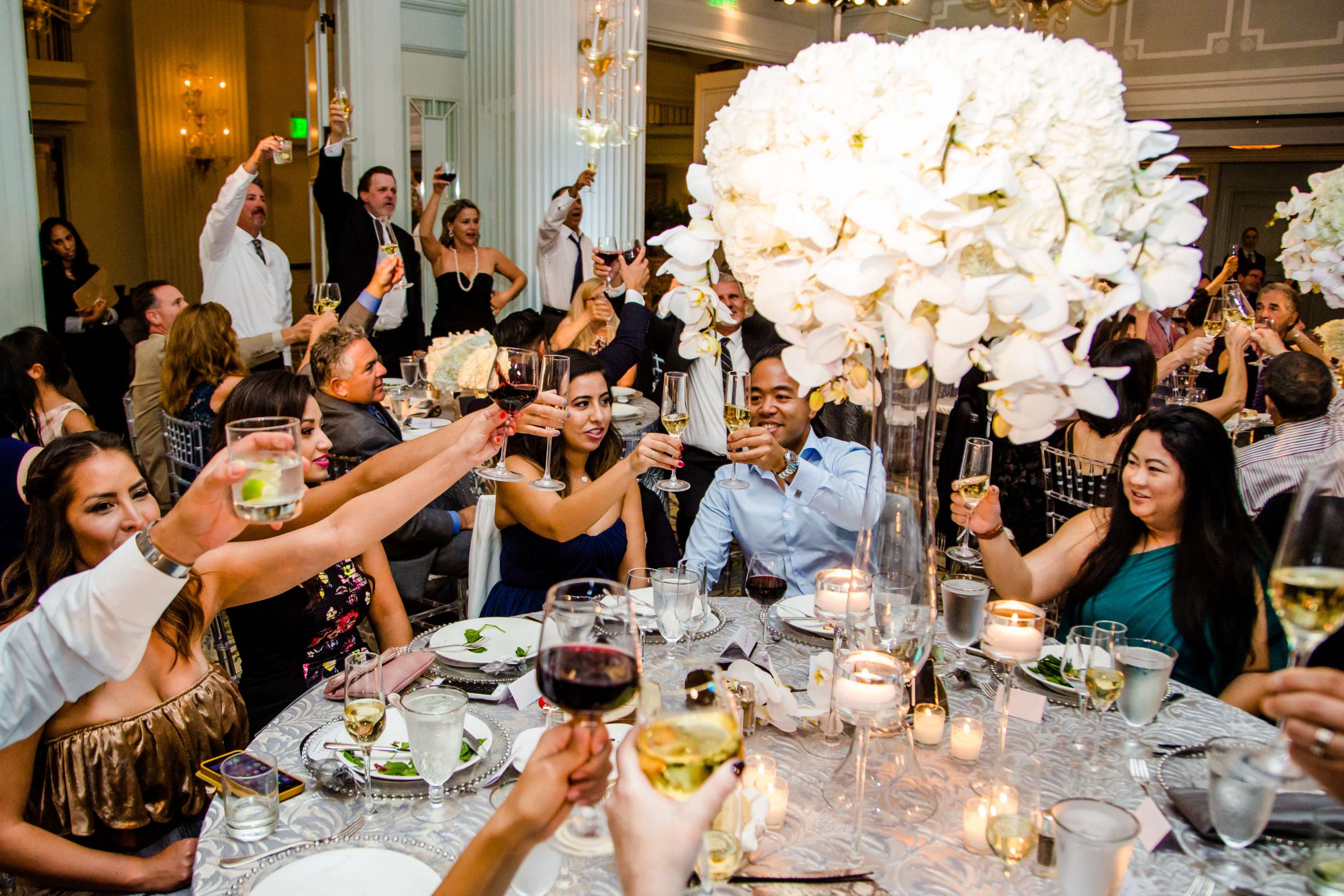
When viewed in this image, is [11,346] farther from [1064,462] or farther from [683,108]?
[683,108]

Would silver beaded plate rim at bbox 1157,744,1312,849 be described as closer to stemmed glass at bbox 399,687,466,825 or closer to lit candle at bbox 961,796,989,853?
lit candle at bbox 961,796,989,853

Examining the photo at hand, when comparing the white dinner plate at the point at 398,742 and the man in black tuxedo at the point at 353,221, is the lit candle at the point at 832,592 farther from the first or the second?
the man in black tuxedo at the point at 353,221

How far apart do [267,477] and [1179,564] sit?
198cm

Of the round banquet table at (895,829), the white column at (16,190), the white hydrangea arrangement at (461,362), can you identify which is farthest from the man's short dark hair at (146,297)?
the round banquet table at (895,829)

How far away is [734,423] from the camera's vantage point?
2.61 metres

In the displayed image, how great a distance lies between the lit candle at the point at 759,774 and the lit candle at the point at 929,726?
0.34m

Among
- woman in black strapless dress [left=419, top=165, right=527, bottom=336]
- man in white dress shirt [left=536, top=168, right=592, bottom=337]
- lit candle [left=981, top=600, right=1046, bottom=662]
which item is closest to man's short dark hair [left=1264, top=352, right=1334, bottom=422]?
lit candle [left=981, top=600, right=1046, bottom=662]

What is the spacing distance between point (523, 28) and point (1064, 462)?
537 centimetres

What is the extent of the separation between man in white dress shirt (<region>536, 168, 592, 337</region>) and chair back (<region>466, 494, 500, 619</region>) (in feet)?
14.1

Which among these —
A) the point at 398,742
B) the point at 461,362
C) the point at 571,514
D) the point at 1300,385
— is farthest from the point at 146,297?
the point at 1300,385

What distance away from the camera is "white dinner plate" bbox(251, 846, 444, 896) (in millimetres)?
1234

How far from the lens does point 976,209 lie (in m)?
1.23

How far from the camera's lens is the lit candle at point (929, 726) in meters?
1.64

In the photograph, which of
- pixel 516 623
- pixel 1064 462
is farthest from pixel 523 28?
pixel 516 623
